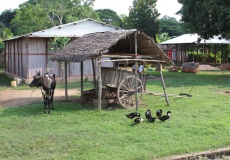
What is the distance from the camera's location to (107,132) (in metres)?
8.93

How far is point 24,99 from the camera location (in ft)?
49.5

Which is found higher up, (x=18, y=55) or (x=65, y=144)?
(x=18, y=55)

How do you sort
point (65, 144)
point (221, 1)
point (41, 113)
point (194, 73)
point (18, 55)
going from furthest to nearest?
point (194, 73) → point (18, 55) → point (221, 1) → point (41, 113) → point (65, 144)

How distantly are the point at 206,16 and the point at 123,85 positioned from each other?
470 inches

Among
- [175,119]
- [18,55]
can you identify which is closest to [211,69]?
[18,55]

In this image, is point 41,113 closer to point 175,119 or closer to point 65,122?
point 65,122

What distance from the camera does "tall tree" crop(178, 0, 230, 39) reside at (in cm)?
2064

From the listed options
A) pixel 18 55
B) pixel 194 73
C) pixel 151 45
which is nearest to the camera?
pixel 151 45

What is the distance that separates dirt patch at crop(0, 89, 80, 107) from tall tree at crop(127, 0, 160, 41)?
2252 cm

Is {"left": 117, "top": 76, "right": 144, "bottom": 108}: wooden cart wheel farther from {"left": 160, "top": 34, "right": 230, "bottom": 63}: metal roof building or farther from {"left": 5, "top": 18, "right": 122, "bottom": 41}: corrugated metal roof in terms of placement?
{"left": 160, "top": 34, "right": 230, "bottom": 63}: metal roof building

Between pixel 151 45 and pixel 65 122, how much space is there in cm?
467

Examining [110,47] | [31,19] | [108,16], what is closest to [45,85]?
[110,47]

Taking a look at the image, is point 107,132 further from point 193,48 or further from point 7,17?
point 7,17

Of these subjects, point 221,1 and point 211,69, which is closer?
point 221,1
